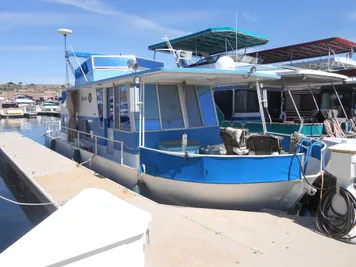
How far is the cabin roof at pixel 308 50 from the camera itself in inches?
656

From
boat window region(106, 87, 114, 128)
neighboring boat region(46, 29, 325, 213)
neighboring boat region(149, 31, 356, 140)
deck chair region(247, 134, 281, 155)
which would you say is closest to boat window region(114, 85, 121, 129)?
neighboring boat region(46, 29, 325, 213)

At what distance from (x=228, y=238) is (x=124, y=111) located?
14.0 feet

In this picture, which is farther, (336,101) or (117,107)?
(336,101)

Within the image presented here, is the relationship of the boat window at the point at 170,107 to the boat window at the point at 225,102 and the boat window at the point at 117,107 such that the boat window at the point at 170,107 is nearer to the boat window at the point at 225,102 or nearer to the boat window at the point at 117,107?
the boat window at the point at 117,107

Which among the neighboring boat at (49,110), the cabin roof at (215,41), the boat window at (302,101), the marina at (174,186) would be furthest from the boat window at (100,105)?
the neighboring boat at (49,110)

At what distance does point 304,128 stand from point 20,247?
11.6m

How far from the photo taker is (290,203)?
20.2 ft

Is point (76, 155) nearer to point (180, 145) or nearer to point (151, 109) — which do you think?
point (151, 109)

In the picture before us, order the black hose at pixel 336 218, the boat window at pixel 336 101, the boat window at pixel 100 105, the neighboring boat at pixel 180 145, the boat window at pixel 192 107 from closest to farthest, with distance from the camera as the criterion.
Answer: the black hose at pixel 336 218 < the neighboring boat at pixel 180 145 < the boat window at pixel 192 107 < the boat window at pixel 100 105 < the boat window at pixel 336 101

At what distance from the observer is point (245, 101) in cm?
1402

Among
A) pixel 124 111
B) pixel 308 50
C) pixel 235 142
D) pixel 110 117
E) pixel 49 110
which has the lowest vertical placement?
pixel 235 142

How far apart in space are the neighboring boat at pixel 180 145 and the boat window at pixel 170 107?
0.02m

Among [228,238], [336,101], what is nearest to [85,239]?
[228,238]

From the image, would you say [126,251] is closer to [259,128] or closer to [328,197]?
[328,197]
